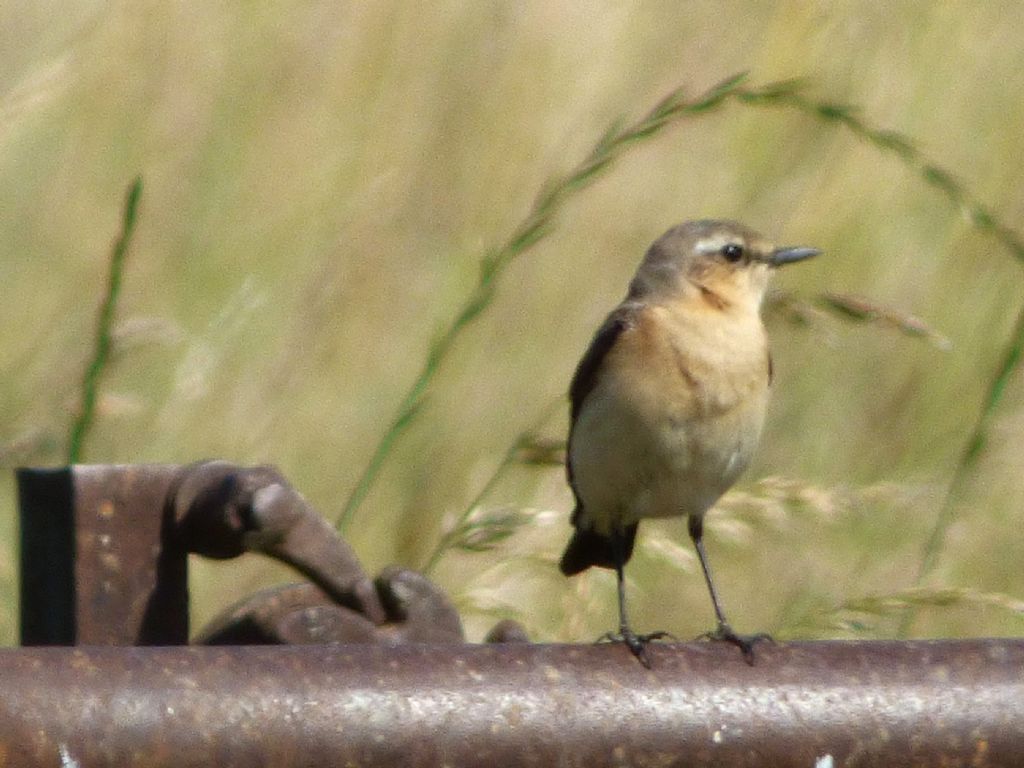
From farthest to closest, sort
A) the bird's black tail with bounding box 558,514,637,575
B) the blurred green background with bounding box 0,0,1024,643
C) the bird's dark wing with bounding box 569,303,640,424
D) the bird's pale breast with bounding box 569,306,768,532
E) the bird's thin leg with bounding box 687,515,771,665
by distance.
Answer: the blurred green background with bounding box 0,0,1024,643
the bird's black tail with bounding box 558,514,637,575
the bird's dark wing with bounding box 569,303,640,424
the bird's pale breast with bounding box 569,306,768,532
the bird's thin leg with bounding box 687,515,771,665

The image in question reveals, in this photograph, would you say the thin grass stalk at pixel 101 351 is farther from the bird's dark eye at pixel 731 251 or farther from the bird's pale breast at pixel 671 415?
the bird's dark eye at pixel 731 251

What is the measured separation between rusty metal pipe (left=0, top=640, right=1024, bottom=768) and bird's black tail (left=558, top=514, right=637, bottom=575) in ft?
5.26

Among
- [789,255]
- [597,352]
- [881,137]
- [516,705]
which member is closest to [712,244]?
[789,255]

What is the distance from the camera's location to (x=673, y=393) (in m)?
3.43

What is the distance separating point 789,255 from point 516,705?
1901 mm

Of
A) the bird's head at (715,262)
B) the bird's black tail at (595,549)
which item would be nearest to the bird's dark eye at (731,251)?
the bird's head at (715,262)

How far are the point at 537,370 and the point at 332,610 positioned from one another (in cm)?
194

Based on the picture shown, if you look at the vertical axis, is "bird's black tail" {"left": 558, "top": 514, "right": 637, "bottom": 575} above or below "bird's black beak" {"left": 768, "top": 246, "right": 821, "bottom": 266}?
below

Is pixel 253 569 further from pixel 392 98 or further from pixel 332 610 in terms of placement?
pixel 332 610

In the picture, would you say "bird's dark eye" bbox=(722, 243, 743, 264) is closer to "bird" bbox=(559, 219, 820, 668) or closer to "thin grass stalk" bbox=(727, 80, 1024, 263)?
"bird" bbox=(559, 219, 820, 668)

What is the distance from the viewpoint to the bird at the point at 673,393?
3418mm

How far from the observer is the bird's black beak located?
359 centimetres

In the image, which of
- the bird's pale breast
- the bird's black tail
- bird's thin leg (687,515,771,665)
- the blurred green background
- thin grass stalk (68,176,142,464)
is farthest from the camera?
the blurred green background

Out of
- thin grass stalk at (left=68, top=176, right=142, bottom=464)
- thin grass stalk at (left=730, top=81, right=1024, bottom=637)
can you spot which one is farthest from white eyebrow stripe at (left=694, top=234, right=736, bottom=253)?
thin grass stalk at (left=68, top=176, right=142, bottom=464)
